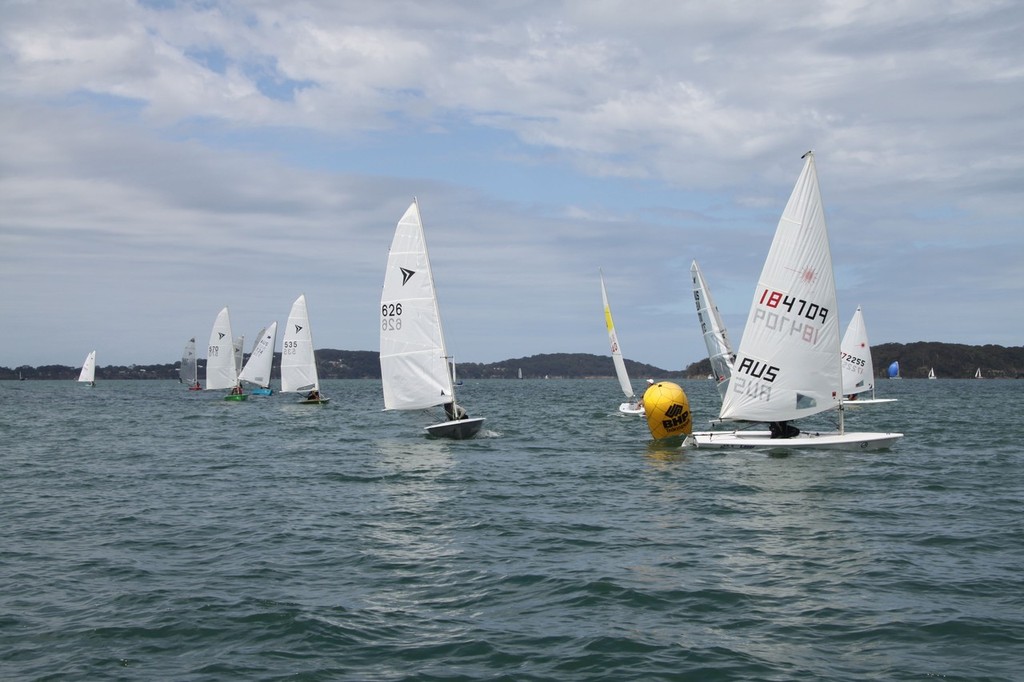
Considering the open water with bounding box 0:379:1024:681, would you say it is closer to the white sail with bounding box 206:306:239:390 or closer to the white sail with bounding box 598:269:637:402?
the white sail with bounding box 598:269:637:402

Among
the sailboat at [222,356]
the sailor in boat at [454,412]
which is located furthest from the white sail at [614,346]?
the sailboat at [222,356]

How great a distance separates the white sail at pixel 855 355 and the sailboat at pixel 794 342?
3223 centimetres

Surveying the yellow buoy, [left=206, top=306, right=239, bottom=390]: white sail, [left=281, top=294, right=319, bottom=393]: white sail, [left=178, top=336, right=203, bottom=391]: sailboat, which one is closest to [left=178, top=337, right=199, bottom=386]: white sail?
[left=178, top=336, right=203, bottom=391]: sailboat

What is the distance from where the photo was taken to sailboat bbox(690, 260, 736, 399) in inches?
1559

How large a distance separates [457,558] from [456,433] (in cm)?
1850

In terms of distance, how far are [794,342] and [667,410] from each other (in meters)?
4.77

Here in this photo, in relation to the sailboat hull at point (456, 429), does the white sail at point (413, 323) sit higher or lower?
higher

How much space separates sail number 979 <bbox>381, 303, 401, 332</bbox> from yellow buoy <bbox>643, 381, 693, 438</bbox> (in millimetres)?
9365

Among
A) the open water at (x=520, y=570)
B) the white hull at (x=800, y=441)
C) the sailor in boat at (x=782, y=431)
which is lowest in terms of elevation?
the open water at (x=520, y=570)

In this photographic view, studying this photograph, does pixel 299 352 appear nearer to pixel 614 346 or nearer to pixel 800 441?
pixel 614 346

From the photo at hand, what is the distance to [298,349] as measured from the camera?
217 feet

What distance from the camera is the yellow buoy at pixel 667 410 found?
1144 inches

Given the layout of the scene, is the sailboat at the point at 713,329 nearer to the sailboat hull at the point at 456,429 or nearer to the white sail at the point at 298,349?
the sailboat hull at the point at 456,429

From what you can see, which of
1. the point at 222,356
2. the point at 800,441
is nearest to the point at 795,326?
the point at 800,441
